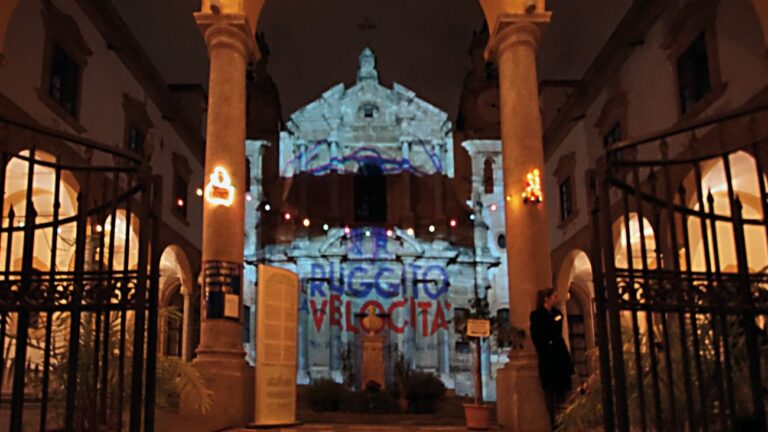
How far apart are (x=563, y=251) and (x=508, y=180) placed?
12.5 m

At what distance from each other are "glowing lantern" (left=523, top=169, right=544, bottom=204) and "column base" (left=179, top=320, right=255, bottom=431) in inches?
172

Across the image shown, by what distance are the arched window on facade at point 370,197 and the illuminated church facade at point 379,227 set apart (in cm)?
4

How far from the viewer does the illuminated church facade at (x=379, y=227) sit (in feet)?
100

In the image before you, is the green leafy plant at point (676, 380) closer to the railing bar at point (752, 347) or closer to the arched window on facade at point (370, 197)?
the railing bar at point (752, 347)

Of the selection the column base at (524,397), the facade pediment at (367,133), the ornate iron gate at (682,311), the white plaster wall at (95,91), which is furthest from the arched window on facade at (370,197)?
the ornate iron gate at (682,311)

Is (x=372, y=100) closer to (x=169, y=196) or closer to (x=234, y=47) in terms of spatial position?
(x=169, y=196)

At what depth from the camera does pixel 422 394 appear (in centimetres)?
1777

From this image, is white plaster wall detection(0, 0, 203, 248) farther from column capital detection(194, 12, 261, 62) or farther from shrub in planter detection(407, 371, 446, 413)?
shrub in planter detection(407, 371, 446, 413)

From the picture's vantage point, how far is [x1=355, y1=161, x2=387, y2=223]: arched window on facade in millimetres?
31969

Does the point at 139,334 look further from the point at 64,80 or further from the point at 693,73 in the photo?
the point at 693,73

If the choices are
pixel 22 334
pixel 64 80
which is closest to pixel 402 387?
pixel 64 80

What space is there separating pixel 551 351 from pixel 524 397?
4.20 ft

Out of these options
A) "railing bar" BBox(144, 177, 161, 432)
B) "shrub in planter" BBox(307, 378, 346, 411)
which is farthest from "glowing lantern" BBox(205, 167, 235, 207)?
"shrub in planter" BBox(307, 378, 346, 411)

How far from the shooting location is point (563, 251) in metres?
23.4
